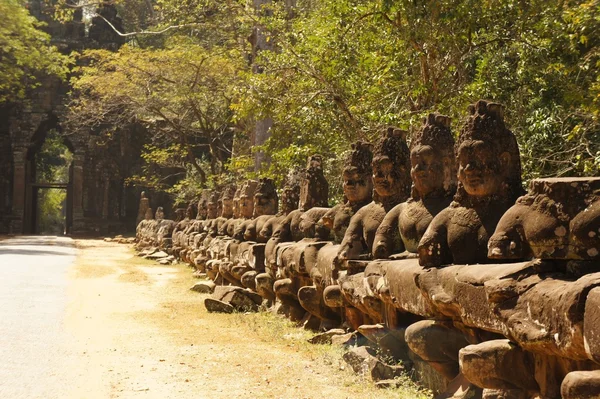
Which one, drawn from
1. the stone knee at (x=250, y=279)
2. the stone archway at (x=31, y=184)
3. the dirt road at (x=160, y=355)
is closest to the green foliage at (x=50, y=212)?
the stone archway at (x=31, y=184)

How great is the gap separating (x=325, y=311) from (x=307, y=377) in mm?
1799

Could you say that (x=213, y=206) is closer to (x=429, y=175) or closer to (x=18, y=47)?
(x=429, y=175)

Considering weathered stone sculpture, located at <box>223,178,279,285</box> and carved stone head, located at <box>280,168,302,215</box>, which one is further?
weathered stone sculpture, located at <box>223,178,279,285</box>

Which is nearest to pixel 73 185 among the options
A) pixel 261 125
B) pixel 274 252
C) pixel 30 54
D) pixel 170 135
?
pixel 30 54

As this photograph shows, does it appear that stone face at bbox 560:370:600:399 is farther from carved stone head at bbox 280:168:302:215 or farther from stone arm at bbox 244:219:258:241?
stone arm at bbox 244:219:258:241

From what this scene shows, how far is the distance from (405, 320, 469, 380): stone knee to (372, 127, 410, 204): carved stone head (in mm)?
1739

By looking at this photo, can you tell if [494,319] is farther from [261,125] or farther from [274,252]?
[261,125]

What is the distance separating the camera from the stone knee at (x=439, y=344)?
4199mm

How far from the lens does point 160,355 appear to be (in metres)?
6.43

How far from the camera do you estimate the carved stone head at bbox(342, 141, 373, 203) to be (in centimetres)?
666

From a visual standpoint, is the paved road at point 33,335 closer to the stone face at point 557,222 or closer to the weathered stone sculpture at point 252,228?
the weathered stone sculpture at point 252,228

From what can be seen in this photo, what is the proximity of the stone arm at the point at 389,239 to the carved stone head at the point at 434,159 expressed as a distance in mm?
443

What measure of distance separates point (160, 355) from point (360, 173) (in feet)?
8.10

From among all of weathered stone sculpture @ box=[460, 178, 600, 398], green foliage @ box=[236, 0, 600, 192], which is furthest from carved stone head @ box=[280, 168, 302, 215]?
weathered stone sculpture @ box=[460, 178, 600, 398]
